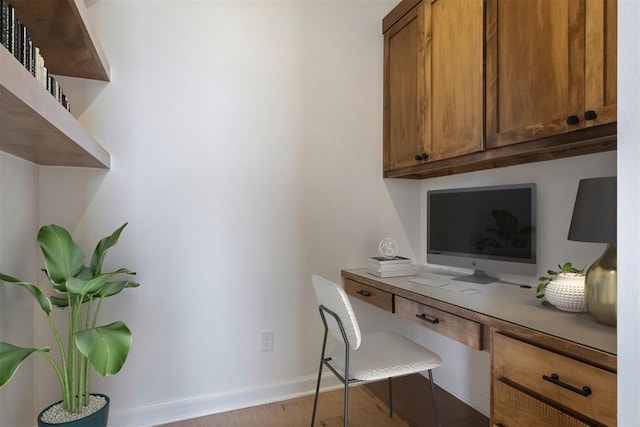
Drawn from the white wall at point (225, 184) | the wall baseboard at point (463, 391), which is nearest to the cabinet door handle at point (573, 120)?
the white wall at point (225, 184)

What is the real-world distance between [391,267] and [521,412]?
1041 mm

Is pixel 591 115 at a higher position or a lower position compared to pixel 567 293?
higher

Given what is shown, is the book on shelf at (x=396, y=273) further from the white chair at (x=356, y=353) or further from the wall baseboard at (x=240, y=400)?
the wall baseboard at (x=240, y=400)

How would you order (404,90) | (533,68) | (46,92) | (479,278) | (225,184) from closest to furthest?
(46,92)
(533,68)
(479,278)
(225,184)
(404,90)

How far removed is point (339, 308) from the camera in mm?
1496

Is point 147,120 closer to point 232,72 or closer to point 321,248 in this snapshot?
point 232,72

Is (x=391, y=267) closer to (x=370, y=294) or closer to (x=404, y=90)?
(x=370, y=294)

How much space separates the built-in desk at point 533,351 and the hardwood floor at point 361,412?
0.75m

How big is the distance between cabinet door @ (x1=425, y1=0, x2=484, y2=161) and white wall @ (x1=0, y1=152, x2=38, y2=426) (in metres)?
1.99

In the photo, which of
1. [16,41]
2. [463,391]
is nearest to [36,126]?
[16,41]

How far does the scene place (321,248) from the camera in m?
2.30

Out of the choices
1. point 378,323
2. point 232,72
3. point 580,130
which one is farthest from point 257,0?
point 378,323

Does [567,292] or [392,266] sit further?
[392,266]

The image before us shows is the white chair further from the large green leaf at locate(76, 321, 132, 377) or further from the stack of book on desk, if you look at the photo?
the large green leaf at locate(76, 321, 132, 377)
